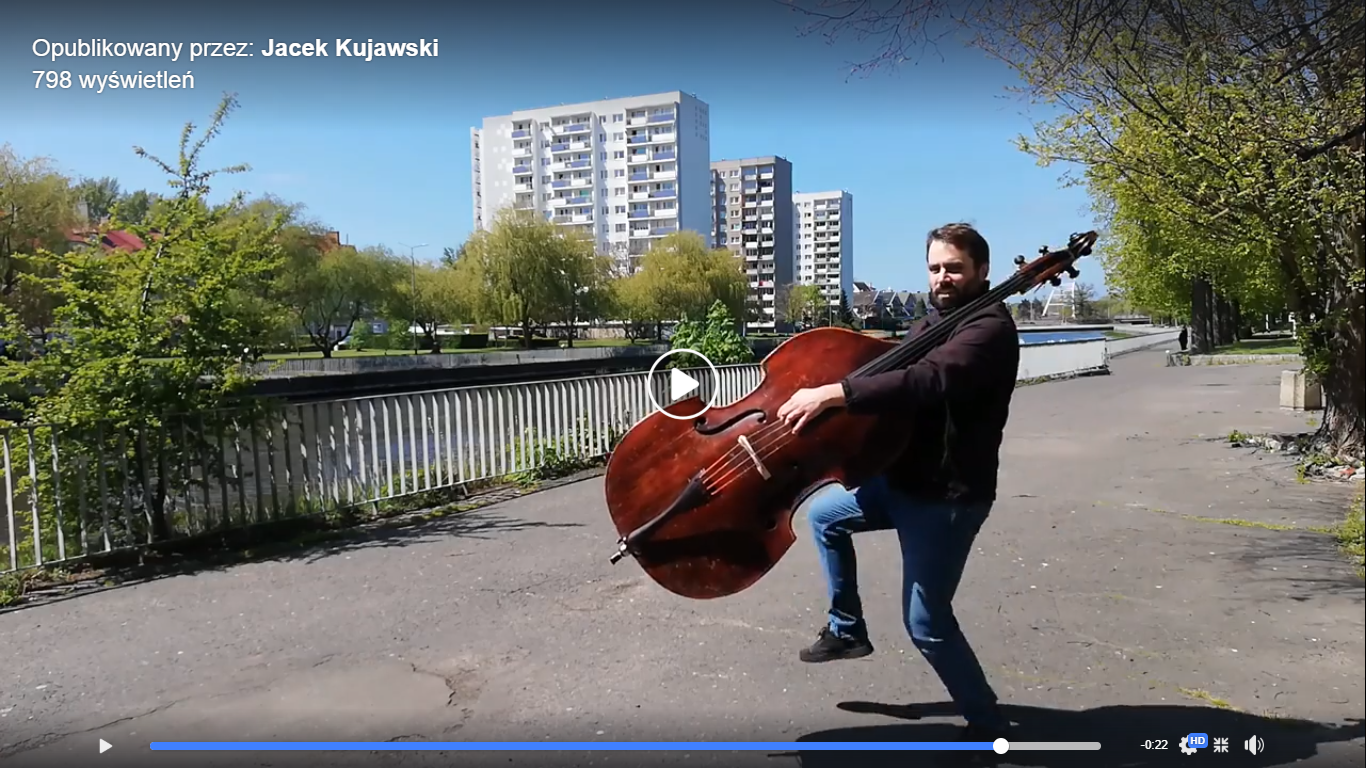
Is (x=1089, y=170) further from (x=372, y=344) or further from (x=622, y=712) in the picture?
(x=372, y=344)

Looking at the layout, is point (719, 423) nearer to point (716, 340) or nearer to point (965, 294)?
point (965, 294)

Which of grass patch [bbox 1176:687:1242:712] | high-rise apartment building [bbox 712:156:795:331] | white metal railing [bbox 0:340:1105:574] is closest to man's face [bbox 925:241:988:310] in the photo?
grass patch [bbox 1176:687:1242:712]

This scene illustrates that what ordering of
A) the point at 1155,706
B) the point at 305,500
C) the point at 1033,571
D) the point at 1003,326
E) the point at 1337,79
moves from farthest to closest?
the point at 305,500, the point at 1033,571, the point at 1155,706, the point at 1337,79, the point at 1003,326

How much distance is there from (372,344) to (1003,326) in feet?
219

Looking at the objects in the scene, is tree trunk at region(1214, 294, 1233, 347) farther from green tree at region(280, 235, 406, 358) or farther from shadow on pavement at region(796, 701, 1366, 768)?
green tree at region(280, 235, 406, 358)

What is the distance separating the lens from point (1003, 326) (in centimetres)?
241

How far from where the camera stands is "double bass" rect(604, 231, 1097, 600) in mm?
2492

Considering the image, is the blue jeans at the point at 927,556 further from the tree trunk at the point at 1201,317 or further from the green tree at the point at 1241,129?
the tree trunk at the point at 1201,317

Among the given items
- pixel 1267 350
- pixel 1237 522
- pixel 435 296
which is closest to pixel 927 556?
pixel 1237 522

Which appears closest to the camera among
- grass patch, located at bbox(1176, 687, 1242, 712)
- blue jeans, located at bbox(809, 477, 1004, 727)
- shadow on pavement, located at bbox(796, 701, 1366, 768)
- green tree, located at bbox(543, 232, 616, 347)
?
shadow on pavement, located at bbox(796, 701, 1366, 768)

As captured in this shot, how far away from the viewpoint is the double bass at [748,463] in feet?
8.18

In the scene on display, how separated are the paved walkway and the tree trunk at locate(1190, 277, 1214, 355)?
29.9 m

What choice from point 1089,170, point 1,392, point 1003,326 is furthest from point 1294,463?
point 1,392

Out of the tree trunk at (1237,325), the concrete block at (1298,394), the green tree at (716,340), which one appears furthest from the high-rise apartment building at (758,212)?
the green tree at (716,340)
